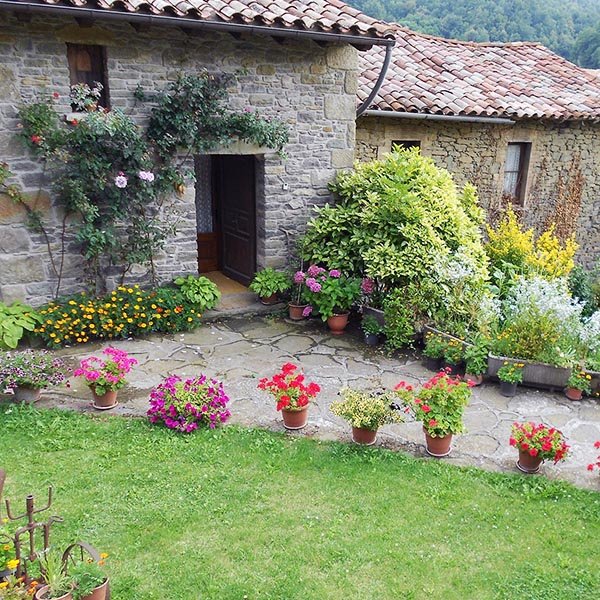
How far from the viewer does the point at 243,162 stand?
30.0 ft

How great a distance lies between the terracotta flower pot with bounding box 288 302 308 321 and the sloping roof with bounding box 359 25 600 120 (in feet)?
11.2

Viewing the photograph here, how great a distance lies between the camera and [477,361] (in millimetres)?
6531

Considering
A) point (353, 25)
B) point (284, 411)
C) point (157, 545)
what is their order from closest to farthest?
point (157, 545) < point (284, 411) < point (353, 25)

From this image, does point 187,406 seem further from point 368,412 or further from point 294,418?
point 368,412

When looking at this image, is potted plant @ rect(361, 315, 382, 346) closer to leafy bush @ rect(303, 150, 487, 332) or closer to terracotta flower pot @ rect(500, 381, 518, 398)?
leafy bush @ rect(303, 150, 487, 332)

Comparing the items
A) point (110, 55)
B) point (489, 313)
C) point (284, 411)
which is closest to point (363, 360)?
point (489, 313)

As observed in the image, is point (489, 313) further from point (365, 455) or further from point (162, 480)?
point (162, 480)

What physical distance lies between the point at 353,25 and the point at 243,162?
2.59 metres

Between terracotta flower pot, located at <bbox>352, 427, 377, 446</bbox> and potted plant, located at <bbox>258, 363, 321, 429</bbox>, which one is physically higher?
potted plant, located at <bbox>258, 363, 321, 429</bbox>

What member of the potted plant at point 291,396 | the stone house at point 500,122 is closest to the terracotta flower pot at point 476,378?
the potted plant at point 291,396

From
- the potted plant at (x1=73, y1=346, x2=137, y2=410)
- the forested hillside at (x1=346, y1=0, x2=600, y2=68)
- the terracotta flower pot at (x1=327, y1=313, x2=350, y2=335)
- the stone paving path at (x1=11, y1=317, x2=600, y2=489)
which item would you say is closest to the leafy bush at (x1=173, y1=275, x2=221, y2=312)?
the stone paving path at (x1=11, y1=317, x2=600, y2=489)

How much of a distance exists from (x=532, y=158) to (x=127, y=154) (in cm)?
859

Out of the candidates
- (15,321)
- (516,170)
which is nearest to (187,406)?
(15,321)

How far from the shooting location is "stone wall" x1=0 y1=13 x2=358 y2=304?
6.71 m
